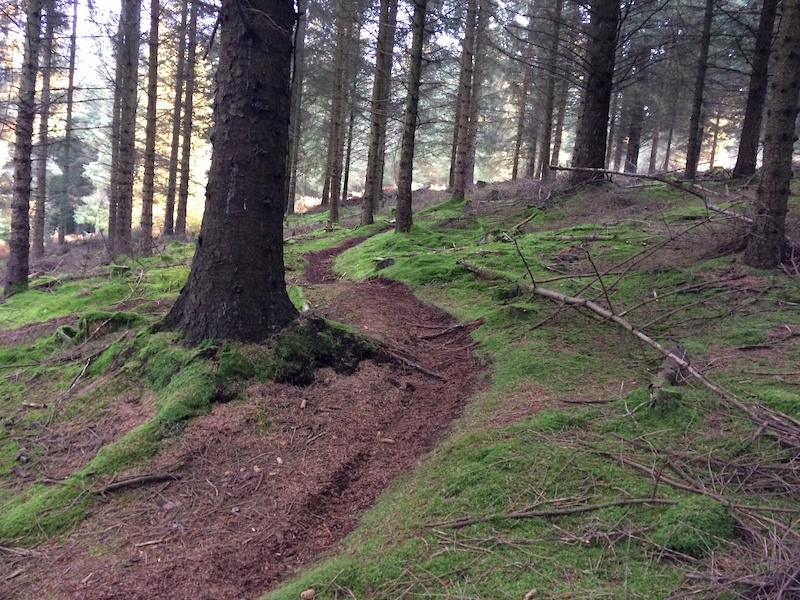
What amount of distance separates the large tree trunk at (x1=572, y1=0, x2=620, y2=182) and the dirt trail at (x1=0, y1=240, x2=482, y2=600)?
8.85 m

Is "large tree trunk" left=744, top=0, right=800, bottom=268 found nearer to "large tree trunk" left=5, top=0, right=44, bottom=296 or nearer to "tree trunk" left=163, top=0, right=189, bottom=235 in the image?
"large tree trunk" left=5, top=0, right=44, bottom=296

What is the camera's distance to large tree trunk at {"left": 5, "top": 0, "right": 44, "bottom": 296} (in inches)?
Result: 408

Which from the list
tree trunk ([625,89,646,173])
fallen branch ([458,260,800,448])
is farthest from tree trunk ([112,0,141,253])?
tree trunk ([625,89,646,173])

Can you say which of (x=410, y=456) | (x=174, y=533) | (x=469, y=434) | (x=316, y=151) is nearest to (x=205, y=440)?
(x=174, y=533)

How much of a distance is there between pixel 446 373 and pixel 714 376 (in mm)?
2445

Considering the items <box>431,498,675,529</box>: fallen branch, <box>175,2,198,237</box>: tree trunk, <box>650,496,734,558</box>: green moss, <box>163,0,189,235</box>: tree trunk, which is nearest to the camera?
<box>650,496,734,558</box>: green moss

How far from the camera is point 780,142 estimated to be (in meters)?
5.90

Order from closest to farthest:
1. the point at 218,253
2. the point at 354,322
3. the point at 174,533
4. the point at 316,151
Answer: the point at 174,533, the point at 218,253, the point at 354,322, the point at 316,151

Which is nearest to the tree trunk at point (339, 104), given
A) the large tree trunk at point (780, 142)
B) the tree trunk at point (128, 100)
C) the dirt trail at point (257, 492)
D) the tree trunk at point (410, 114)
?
the tree trunk at point (410, 114)

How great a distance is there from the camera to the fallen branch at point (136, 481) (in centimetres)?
378

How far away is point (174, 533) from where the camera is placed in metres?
3.39

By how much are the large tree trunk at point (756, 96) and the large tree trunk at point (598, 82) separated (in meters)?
2.99

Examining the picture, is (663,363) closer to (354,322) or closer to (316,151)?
(354,322)

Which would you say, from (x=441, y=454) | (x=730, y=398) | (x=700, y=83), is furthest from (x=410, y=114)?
(x=730, y=398)
